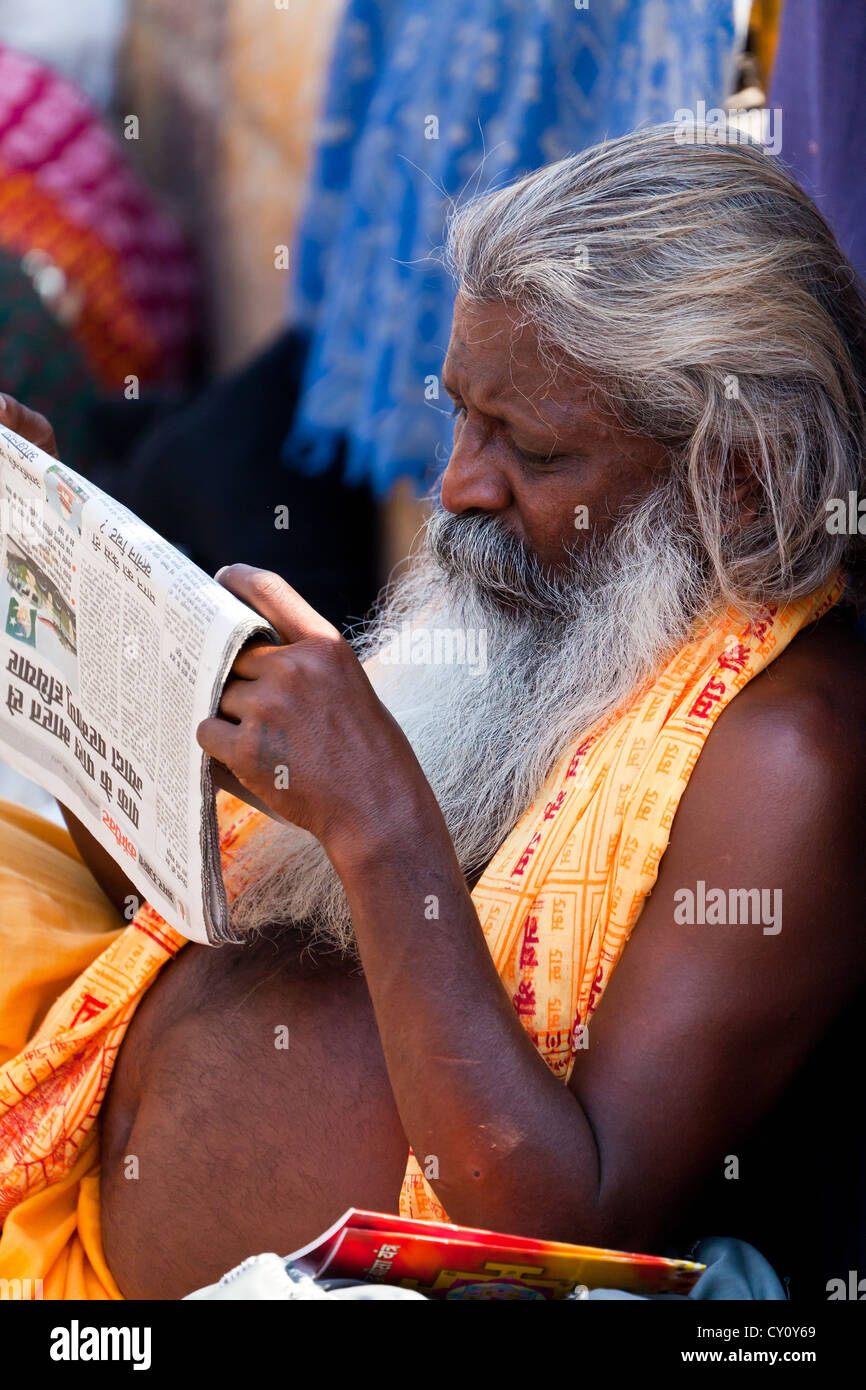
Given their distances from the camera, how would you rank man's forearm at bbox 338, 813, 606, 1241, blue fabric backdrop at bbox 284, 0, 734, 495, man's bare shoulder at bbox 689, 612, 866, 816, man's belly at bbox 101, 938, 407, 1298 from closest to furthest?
man's forearm at bbox 338, 813, 606, 1241, man's bare shoulder at bbox 689, 612, 866, 816, man's belly at bbox 101, 938, 407, 1298, blue fabric backdrop at bbox 284, 0, 734, 495

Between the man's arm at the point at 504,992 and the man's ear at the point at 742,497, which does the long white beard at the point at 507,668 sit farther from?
the man's arm at the point at 504,992

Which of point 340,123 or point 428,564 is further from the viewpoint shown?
point 340,123

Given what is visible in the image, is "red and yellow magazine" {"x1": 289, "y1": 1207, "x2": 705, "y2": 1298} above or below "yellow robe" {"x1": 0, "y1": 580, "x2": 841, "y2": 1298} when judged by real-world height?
below

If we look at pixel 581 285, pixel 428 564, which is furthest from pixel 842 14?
pixel 428 564

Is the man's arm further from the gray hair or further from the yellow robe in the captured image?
the gray hair

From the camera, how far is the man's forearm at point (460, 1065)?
4.57 ft

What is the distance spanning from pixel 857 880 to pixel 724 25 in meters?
1.71

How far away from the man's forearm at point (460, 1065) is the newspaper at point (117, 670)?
0.71 feet

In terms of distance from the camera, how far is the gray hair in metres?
1.71

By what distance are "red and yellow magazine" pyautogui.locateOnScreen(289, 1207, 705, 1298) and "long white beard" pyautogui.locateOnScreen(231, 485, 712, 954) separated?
1.78 feet

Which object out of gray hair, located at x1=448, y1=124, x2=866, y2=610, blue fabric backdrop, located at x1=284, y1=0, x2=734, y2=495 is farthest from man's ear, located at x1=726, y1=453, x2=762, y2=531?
blue fabric backdrop, located at x1=284, y1=0, x2=734, y2=495

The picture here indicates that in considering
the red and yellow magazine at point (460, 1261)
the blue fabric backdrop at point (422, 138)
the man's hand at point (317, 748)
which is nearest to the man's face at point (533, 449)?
the man's hand at point (317, 748)
